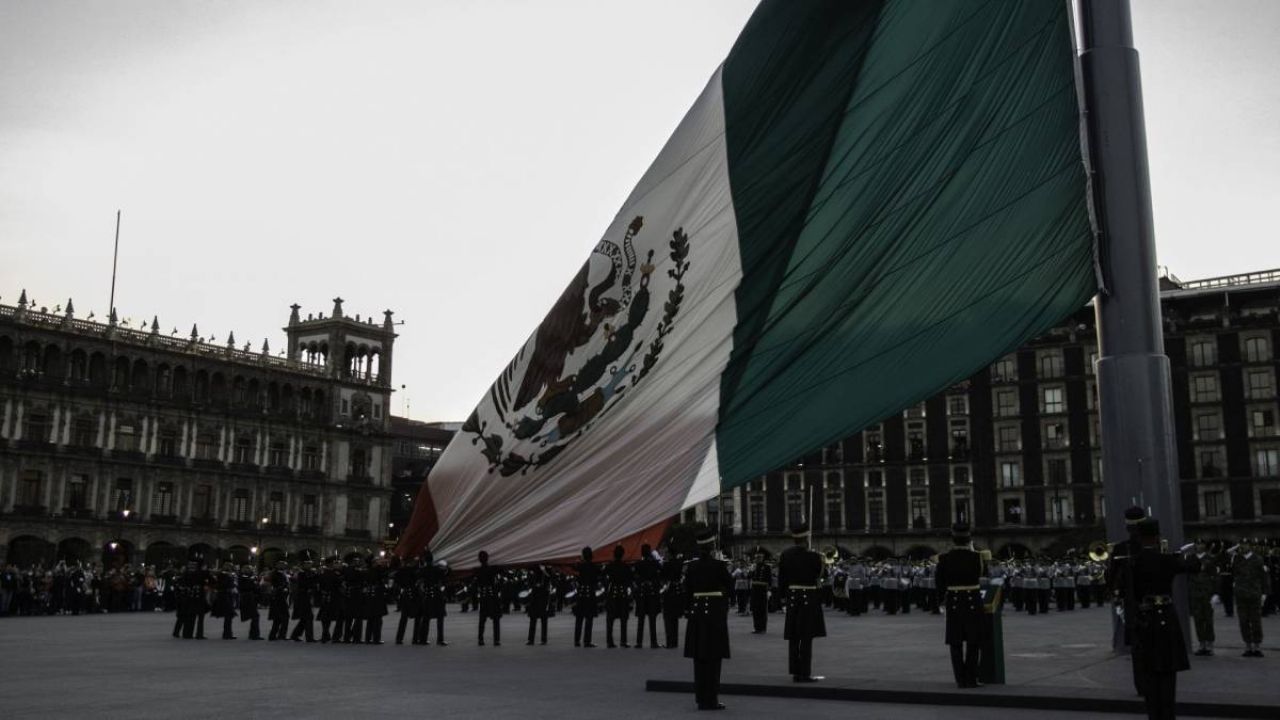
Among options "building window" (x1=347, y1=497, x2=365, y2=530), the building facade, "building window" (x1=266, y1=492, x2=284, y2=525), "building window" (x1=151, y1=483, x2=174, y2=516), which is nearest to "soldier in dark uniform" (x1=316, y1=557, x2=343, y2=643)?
the building facade

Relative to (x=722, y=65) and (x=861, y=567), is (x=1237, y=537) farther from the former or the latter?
(x=722, y=65)

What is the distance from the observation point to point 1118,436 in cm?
1484

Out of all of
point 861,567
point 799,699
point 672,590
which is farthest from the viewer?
point 861,567

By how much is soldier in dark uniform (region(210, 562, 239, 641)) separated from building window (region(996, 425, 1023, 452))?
72.2 m

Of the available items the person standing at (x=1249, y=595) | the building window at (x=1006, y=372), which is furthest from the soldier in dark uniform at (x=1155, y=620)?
the building window at (x=1006, y=372)

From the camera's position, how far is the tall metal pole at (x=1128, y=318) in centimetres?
1451

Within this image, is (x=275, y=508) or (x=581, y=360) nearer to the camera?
(x=581, y=360)

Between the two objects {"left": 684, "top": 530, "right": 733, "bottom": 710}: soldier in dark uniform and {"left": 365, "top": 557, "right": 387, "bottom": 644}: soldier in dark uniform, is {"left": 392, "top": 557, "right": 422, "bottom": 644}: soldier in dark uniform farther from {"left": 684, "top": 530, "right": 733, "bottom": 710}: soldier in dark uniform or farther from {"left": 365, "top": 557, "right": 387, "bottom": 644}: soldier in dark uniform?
{"left": 684, "top": 530, "right": 733, "bottom": 710}: soldier in dark uniform

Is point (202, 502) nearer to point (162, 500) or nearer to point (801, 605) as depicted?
point (162, 500)

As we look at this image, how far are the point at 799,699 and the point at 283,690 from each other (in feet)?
18.5

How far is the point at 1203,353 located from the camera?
283 feet

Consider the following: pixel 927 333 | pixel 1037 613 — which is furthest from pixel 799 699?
pixel 1037 613

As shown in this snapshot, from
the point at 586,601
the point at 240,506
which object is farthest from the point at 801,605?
the point at 240,506

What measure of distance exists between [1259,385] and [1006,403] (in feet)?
55.7
